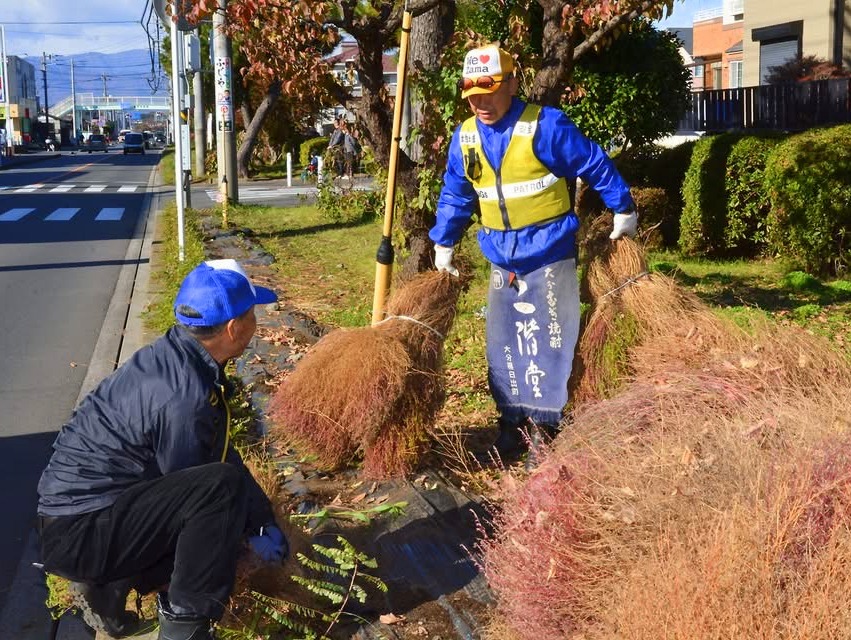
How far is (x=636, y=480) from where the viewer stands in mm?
2586

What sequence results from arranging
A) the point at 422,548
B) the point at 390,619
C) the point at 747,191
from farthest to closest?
the point at 747,191, the point at 422,548, the point at 390,619

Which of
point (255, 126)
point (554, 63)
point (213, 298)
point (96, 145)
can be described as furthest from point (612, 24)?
point (96, 145)

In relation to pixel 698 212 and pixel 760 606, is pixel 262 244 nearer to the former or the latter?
pixel 698 212

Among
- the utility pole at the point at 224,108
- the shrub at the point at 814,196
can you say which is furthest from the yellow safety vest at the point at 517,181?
the utility pole at the point at 224,108

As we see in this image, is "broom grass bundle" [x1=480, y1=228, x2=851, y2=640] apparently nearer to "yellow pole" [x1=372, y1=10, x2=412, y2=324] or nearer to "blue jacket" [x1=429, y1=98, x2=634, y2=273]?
"blue jacket" [x1=429, y1=98, x2=634, y2=273]

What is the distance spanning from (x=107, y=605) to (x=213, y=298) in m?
1.09

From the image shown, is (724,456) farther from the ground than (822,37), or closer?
closer

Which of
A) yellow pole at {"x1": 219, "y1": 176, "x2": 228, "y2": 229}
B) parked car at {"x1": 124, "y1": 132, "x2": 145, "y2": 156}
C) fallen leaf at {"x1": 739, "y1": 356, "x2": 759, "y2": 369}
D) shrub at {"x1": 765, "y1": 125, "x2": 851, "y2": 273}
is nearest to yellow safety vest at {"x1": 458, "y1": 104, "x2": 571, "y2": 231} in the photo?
fallen leaf at {"x1": 739, "y1": 356, "x2": 759, "y2": 369}

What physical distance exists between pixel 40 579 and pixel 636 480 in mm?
2898

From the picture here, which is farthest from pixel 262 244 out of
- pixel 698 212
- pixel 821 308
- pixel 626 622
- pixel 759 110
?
pixel 626 622

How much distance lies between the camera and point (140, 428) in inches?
126

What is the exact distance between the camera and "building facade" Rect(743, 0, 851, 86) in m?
19.1

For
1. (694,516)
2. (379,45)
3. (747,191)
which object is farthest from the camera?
(747,191)

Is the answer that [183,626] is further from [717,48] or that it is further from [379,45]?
[717,48]
